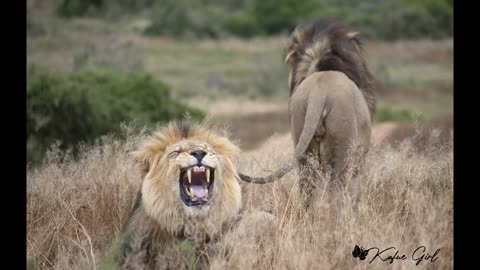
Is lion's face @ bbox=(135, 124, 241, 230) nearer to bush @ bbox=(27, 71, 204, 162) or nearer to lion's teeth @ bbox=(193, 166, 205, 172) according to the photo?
lion's teeth @ bbox=(193, 166, 205, 172)

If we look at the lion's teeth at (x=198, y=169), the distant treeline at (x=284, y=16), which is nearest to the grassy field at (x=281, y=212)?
the lion's teeth at (x=198, y=169)

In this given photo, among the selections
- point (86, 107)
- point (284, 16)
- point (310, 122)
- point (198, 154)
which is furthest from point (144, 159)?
point (284, 16)

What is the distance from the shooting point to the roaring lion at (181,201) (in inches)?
200

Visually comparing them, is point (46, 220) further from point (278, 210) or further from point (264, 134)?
point (264, 134)

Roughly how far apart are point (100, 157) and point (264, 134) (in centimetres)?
1329

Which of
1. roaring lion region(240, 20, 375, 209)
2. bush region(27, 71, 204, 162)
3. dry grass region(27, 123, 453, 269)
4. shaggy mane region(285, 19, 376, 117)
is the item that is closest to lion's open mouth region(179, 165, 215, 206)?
dry grass region(27, 123, 453, 269)

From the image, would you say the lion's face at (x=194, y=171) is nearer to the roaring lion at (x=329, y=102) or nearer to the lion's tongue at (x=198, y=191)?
the lion's tongue at (x=198, y=191)

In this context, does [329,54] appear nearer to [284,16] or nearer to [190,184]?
[190,184]

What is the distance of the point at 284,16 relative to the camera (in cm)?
5503

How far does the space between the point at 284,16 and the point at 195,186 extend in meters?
50.6

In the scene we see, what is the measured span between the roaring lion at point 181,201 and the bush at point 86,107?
8555 millimetres

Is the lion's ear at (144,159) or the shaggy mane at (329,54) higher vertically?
the shaggy mane at (329,54)

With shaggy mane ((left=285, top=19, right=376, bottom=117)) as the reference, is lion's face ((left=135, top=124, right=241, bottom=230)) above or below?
below

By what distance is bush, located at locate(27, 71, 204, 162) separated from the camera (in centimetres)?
1449
